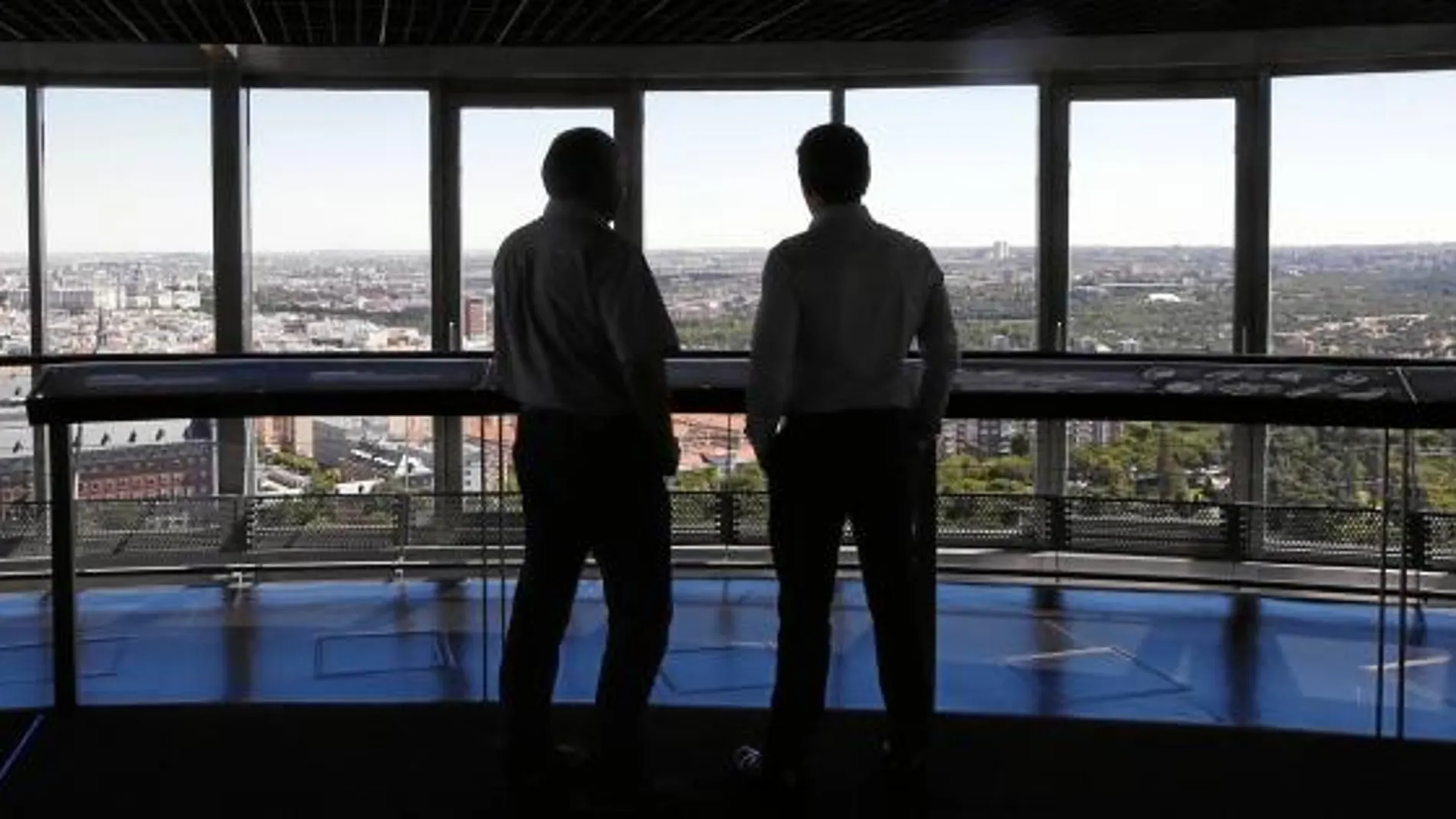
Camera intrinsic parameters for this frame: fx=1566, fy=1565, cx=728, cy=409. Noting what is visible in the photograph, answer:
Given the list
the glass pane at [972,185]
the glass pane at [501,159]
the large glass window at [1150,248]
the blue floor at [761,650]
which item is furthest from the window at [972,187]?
the blue floor at [761,650]

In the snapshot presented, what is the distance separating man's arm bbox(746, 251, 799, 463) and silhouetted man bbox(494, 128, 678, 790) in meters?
0.20

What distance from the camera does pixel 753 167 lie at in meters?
9.26

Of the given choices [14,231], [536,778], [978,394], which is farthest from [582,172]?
[14,231]

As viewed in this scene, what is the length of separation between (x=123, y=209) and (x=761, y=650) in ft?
17.2

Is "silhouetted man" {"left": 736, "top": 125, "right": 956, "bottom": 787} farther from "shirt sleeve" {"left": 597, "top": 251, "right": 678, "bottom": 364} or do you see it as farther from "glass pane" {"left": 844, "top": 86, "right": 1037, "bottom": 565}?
"glass pane" {"left": 844, "top": 86, "right": 1037, "bottom": 565}

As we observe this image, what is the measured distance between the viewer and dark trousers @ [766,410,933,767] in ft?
11.4

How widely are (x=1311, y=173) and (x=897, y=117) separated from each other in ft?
7.63

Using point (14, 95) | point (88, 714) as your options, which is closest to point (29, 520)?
point (14, 95)

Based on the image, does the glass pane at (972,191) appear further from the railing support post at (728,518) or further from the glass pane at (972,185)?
the railing support post at (728,518)

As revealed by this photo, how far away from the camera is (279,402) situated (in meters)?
4.21

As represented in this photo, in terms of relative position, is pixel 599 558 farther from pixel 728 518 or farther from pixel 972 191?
pixel 972 191

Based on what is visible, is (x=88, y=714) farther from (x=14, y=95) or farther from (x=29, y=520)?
(x=14, y=95)

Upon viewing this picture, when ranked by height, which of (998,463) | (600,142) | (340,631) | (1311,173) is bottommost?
(340,631)

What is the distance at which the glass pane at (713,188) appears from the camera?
362 inches
